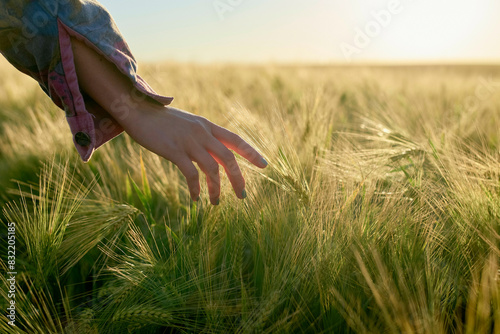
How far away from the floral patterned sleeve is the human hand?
55mm

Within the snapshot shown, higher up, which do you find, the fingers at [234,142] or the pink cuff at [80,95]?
the pink cuff at [80,95]

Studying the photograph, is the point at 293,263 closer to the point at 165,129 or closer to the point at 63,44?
the point at 165,129

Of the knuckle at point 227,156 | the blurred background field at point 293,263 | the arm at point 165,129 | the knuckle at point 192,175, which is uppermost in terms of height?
the arm at point 165,129

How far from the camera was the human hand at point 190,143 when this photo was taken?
0.76 m

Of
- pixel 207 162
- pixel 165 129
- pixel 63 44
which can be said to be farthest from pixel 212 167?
pixel 63 44

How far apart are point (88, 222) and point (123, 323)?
1.37ft

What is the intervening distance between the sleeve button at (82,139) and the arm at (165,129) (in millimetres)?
80

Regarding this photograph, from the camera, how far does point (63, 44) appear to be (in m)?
0.76

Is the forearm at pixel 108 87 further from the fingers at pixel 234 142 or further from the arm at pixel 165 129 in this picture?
the fingers at pixel 234 142

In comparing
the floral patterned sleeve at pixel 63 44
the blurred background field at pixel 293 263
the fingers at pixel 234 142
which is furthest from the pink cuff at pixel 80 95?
the blurred background field at pixel 293 263

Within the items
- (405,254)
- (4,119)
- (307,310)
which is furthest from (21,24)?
(4,119)

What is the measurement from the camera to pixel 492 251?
853mm

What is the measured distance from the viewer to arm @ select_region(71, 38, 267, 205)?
76 cm

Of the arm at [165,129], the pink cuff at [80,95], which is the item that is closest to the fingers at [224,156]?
the arm at [165,129]
